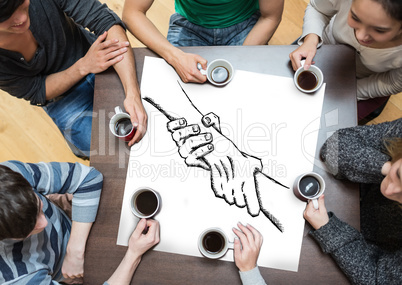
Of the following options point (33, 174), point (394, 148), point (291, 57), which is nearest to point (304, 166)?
point (394, 148)

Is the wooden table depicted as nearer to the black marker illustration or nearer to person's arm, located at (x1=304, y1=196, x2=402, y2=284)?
person's arm, located at (x1=304, y1=196, x2=402, y2=284)

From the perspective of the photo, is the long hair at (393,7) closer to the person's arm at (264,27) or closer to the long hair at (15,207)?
the person's arm at (264,27)

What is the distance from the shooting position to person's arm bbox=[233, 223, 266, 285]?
71 centimetres

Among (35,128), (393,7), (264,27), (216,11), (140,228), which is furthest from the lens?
(35,128)

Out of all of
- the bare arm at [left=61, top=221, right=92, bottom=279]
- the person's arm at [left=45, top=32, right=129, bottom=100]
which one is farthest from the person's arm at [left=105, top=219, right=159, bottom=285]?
the person's arm at [left=45, top=32, right=129, bottom=100]

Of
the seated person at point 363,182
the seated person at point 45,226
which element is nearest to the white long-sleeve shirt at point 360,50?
the seated person at point 363,182

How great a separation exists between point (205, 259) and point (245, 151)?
12.8 inches

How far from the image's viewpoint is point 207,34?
1.22m

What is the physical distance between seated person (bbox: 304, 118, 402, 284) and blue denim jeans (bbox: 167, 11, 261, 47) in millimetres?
668

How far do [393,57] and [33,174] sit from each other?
1.14m

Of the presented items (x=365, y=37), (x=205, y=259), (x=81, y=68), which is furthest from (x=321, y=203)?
(x=81, y=68)

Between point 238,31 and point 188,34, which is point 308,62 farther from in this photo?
point 188,34

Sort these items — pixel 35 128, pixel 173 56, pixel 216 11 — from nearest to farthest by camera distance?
pixel 173 56, pixel 216 11, pixel 35 128

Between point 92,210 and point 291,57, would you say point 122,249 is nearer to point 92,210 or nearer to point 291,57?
point 92,210
